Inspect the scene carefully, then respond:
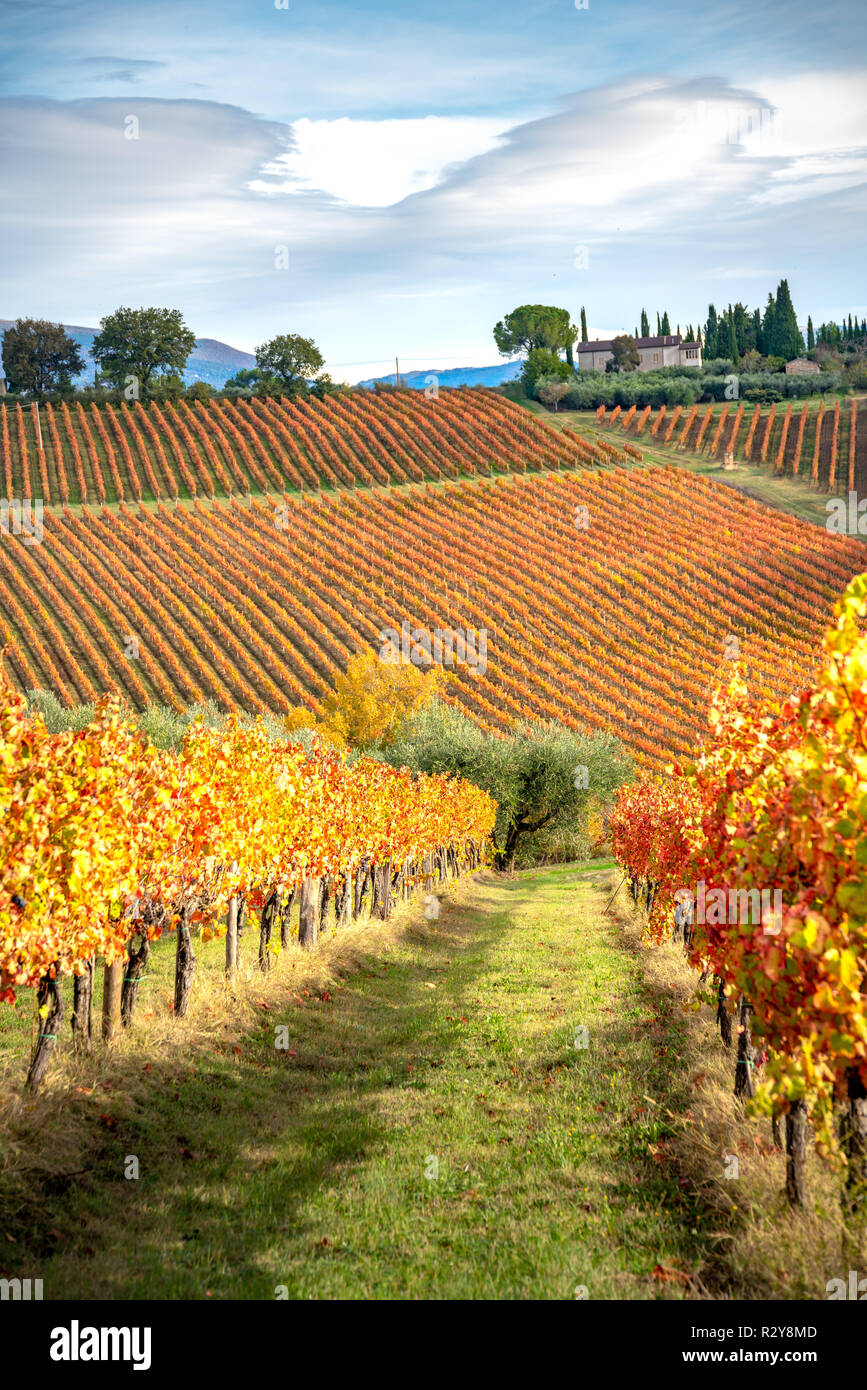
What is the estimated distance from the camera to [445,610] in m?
74.6

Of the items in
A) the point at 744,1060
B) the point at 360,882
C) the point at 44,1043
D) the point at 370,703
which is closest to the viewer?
the point at 44,1043

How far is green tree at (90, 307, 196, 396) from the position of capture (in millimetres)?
127000

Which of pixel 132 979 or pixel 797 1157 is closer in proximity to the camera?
pixel 797 1157

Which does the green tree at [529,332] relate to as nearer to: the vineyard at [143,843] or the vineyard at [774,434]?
the vineyard at [774,434]

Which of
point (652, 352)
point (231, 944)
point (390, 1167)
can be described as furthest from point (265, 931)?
point (652, 352)

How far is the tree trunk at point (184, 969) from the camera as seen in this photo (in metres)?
13.8

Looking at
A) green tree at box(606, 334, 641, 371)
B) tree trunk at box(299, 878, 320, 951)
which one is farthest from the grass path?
green tree at box(606, 334, 641, 371)

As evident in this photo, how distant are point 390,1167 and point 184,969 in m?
4.92

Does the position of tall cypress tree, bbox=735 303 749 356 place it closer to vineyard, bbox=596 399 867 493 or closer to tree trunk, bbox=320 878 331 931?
vineyard, bbox=596 399 867 493

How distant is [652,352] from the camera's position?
179m

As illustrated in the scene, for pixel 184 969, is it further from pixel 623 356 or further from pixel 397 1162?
pixel 623 356

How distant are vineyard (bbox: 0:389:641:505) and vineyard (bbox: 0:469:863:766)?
5.44m
